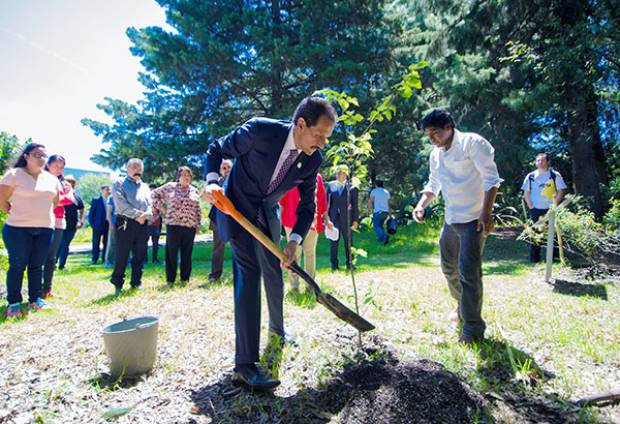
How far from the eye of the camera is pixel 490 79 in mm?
10289

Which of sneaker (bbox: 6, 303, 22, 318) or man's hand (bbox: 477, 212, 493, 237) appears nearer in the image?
man's hand (bbox: 477, 212, 493, 237)

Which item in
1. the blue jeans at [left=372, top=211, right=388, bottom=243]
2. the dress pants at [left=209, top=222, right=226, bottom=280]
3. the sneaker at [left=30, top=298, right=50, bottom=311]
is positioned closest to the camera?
the sneaker at [left=30, top=298, right=50, bottom=311]

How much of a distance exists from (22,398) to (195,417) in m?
1.22

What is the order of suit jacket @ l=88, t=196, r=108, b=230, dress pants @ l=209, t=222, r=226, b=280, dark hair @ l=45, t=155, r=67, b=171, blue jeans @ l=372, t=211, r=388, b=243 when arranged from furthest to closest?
blue jeans @ l=372, t=211, r=388, b=243 < suit jacket @ l=88, t=196, r=108, b=230 < dress pants @ l=209, t=222, r=226, b=280 < dark hair @ l=45, t=155, r=67, b=171

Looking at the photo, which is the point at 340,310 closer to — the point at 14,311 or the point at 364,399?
the point at 364,399

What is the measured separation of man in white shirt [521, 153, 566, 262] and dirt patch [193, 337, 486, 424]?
590cm

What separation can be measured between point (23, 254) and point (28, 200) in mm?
641

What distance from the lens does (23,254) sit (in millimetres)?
4508

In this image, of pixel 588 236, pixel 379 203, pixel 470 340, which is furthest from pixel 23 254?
pixel 379 203

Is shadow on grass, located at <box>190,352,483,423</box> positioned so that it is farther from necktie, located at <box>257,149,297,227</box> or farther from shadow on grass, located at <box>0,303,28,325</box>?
shadow on grass, located at <box>0,303,28,325</box>

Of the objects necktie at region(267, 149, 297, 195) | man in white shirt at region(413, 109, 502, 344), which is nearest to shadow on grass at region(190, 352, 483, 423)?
man in white shirt at region(413, 109, 502, 344)

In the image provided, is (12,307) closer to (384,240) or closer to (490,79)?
(384,240)

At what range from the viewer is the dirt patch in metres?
2.07

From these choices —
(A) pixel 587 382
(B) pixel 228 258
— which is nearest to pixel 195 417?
(A) pixel 587 382
